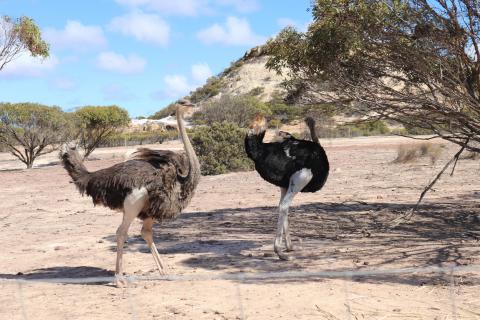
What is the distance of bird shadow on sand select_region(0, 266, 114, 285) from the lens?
23.6 ft

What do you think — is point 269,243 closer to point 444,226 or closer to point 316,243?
point 316,243

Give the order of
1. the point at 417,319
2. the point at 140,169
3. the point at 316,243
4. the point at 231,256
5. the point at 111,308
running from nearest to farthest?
the point at 417,319 < the point at 111,308 < the point at 140,169 < the point at 231,256 < the point at 316,243

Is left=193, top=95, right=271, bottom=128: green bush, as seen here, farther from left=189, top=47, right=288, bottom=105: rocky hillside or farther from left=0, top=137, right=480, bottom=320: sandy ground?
left=0, top=137, right=480, bottom=320: sandy ground

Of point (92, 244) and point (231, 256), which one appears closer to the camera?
point (231, 256)

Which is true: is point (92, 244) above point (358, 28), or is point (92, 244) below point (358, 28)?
below

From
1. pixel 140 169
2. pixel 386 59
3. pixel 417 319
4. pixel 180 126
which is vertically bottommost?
pixel 417 319

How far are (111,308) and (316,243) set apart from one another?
3.35 meters

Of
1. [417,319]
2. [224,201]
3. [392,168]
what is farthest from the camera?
[392,168]

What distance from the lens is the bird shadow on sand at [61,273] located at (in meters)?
7.18

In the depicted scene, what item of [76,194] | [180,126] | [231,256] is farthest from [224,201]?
[180,126]

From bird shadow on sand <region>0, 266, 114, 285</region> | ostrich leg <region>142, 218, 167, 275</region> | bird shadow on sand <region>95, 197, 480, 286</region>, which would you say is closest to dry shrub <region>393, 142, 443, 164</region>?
bird shadow on sand <region>95, 197, 480, 286</region>

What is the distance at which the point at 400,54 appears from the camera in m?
8.60

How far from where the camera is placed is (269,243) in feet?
28.1

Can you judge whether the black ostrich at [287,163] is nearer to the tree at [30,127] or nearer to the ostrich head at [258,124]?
the ostrich head at [258,124]
